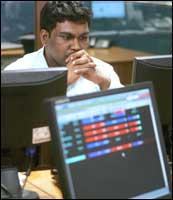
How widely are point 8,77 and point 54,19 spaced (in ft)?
3.18

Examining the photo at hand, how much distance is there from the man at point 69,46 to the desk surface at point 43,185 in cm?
54

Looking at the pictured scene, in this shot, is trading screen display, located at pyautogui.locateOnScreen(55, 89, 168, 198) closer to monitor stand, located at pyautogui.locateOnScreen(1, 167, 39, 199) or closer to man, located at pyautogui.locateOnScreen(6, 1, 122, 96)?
monitor stand, located at pyautogui.locateOnScreen(1, 167, 39, 199)

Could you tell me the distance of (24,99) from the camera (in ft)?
5.97

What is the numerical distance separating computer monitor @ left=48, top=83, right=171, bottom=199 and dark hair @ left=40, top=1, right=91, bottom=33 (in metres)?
1.04

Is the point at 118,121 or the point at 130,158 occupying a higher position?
the point at 118,121

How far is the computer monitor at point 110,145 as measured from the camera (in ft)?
5.05

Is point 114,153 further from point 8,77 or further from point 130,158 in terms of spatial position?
point 8,77

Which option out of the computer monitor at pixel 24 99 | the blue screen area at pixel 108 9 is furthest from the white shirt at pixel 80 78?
the blue screen area at pixel 108 9

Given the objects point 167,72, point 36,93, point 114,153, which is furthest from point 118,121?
point 167,72

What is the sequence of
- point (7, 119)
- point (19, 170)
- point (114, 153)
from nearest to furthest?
point (114, 153) < point (7, 119) < point (19, 170)


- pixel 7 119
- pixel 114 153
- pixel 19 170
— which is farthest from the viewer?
pixel 19 170

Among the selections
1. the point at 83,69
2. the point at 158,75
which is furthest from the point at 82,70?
the point at 158,75

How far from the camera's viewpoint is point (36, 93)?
1834 millimetres

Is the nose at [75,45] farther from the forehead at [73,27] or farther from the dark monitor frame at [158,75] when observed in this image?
the dark monitor frame at [158,75]
